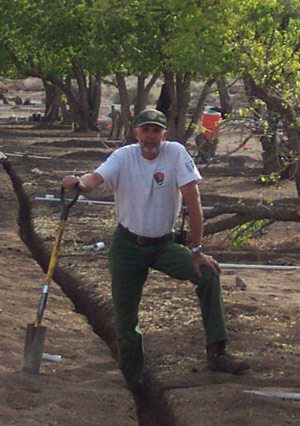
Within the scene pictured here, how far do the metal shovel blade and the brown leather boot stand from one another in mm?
1152

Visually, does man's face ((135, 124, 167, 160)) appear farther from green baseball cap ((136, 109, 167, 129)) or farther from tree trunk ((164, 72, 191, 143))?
tree trunk ((164, 72, 191, 143))

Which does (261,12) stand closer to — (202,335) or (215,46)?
(215,46)

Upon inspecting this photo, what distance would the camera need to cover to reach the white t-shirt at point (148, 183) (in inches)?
265

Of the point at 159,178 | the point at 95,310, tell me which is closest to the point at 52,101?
the point at 95,310

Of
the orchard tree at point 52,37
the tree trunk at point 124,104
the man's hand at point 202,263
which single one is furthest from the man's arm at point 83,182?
the tree trunk at point 124,104

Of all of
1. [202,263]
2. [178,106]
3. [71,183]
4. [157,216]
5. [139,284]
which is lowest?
[139,284]

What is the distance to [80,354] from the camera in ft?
25.9

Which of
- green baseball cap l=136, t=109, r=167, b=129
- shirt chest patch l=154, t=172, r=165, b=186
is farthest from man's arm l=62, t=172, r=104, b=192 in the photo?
green baseball cap l=136, t=109, r=167, b=129

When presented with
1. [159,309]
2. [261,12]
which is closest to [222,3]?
[261,12]

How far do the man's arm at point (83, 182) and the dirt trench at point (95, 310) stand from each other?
1.55 meters

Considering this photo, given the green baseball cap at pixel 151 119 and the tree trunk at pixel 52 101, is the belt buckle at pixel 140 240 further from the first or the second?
the tree trunk at pixel 52 101

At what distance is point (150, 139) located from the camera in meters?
6.71

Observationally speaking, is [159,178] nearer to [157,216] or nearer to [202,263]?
[157,216]

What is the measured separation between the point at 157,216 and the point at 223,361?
1.10 meters
